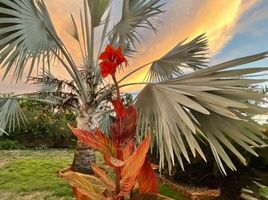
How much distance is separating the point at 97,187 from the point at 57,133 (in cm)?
700

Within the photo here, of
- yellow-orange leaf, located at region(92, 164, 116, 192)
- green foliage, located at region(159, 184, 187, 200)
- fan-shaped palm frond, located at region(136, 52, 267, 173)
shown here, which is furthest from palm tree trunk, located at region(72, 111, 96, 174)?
yellow-orange leaf, located at region(92, 164, 116, 192)

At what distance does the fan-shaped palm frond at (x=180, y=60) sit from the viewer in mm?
3785

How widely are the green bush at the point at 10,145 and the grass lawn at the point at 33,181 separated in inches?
42.1

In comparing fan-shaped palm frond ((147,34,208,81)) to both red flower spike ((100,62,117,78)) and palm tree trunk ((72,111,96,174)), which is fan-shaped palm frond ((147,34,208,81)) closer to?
palm tree trunk ((72,111,96,174))

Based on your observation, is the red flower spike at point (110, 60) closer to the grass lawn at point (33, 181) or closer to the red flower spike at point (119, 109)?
the red flower spike at point (119, 109)

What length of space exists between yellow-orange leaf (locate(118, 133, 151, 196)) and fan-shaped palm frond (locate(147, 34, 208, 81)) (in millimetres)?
2745

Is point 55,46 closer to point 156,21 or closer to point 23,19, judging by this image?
point 23,19

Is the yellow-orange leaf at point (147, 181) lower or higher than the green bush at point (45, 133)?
higher

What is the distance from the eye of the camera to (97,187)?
1140 millimetres

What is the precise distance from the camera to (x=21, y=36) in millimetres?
2822

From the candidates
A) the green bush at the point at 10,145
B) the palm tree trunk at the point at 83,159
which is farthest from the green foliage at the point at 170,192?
the green bush at the point at 10,145

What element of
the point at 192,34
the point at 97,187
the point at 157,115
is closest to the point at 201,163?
the point at 157,115

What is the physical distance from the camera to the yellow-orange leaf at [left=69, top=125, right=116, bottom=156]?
1.06m

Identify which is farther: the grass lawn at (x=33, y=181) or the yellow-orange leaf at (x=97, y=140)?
the grass lawn at (x=33, y=181)
